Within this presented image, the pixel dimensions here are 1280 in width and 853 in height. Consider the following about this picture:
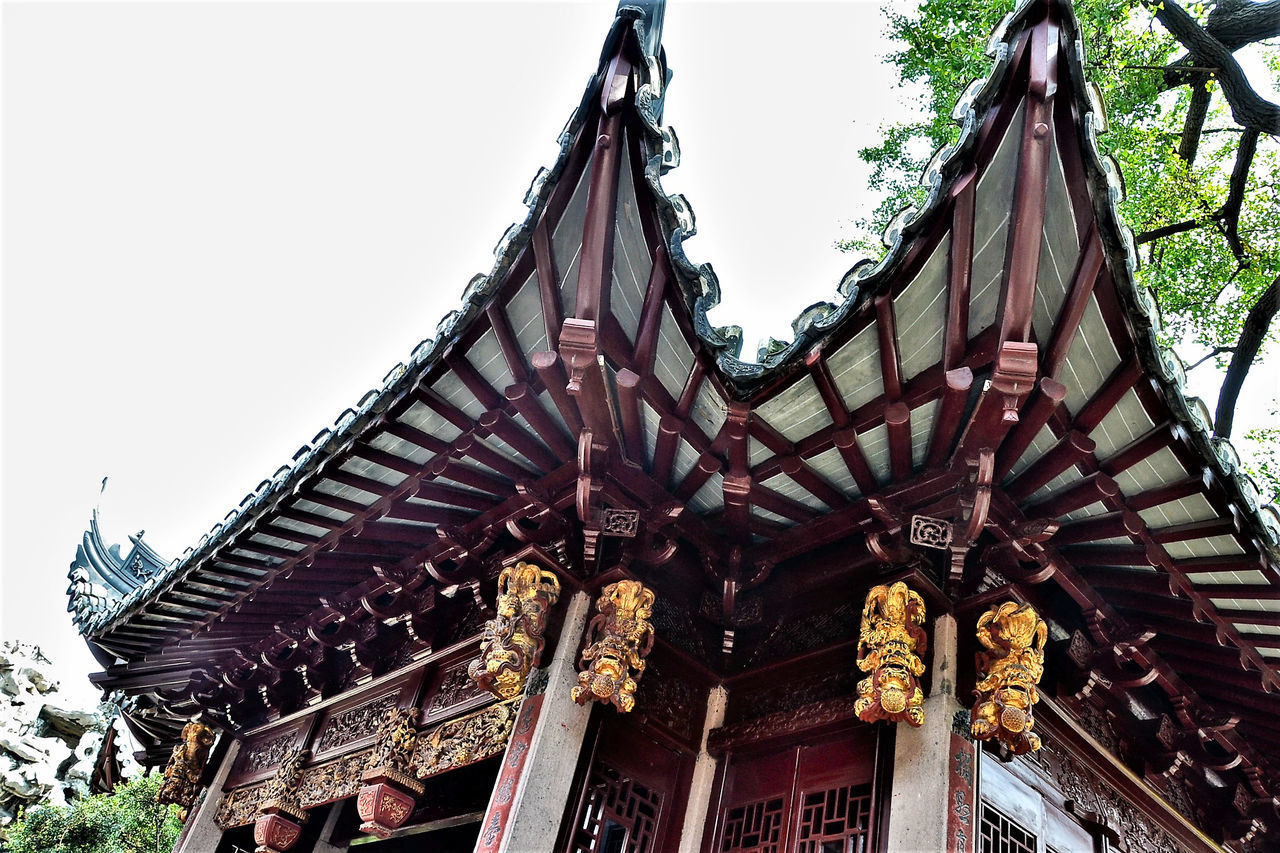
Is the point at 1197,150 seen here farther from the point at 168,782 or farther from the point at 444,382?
the point at 168,782

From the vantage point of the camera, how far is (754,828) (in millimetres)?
5406

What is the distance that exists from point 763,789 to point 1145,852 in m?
2.72

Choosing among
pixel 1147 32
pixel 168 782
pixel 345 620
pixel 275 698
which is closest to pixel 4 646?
pixel 168 782

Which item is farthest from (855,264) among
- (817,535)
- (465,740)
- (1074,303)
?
(465,740)

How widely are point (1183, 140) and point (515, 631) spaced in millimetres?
10739

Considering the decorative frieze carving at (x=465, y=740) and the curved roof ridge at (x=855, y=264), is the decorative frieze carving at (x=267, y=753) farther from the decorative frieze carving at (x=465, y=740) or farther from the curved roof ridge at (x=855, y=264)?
the curved roof ridge at (x=855, y=264)

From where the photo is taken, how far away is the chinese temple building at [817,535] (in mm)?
4145

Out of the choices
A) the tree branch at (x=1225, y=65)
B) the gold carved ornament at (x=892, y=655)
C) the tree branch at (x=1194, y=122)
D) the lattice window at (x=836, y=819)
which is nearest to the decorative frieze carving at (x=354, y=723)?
the lattice window at (x=836, y=819)

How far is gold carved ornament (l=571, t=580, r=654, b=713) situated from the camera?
5270mm

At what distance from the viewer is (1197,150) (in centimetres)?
1210

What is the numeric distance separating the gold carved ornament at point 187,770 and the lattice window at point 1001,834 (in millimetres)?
7496

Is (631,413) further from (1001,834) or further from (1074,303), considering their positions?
(1001,834)

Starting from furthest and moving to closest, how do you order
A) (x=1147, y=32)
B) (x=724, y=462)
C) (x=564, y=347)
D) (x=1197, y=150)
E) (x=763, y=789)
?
(x=1197, y=150) → (x=1147, y=32) → (x=763, y=789) → (x=724, y=462) → (x=564, y=347)

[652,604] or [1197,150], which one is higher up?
[1197,150]
